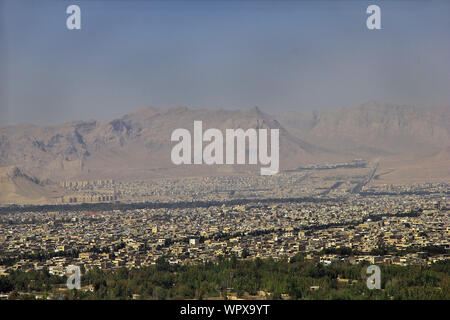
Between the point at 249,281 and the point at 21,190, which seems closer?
the point at 249,281

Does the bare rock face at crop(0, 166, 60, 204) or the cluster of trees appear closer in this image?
the cluster of trees

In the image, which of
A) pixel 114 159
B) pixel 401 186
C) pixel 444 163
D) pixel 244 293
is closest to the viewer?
pixel 244 293

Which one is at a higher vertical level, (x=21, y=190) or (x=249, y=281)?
(x=249, y=281)

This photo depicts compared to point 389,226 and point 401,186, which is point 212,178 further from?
point 389,226

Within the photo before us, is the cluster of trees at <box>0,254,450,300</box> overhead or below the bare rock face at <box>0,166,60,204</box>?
overhead

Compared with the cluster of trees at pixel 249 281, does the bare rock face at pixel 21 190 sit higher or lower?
lower

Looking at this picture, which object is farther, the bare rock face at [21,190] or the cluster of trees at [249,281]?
the bare rock face at [21,190]
